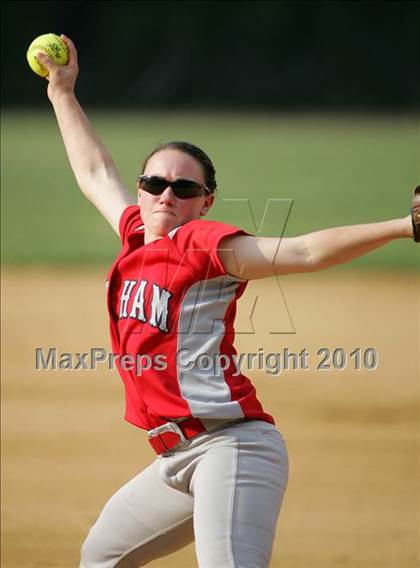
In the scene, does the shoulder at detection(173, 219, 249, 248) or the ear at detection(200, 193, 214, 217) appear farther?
the ear at detection(200, 193, 214, 217)

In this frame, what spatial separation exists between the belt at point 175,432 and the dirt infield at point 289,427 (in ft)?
4.54

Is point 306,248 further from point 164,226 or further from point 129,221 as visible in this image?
point 129,221

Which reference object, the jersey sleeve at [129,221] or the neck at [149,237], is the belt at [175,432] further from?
the jersey sleeve at [129,221]

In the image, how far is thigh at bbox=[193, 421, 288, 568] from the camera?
258cm

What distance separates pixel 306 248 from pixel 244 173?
17.7 m

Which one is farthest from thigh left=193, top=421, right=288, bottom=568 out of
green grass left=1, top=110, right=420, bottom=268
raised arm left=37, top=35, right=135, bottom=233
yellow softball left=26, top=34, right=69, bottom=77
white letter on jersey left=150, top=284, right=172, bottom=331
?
green grass left=1, top=110, right=420, bottom=268

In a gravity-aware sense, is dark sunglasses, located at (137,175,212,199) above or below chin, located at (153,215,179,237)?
above

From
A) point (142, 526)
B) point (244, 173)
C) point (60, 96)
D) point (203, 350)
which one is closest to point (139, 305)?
point (203, 350)

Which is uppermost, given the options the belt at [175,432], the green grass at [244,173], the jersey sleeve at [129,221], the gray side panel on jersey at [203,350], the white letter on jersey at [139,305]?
the green grass at [244,173]

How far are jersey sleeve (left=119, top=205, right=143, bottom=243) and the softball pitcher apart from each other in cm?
5

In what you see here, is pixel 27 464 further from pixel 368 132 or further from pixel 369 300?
pixel 368 132

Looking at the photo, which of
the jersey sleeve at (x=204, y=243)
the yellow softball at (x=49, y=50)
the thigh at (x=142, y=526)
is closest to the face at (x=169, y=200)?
the jersey sleeve at (x=204, y=243)

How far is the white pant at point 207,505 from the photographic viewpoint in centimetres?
259

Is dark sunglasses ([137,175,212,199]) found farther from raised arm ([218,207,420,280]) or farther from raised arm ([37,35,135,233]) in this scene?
raised arm ([37,35,135,233])
